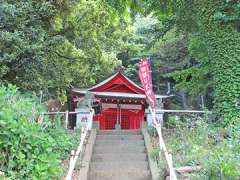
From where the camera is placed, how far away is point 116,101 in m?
18.5

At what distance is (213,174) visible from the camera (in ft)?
15.3

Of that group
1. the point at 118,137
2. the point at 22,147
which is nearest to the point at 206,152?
the point at 22,147

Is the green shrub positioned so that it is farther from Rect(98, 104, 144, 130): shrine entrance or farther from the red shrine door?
the red shrine door

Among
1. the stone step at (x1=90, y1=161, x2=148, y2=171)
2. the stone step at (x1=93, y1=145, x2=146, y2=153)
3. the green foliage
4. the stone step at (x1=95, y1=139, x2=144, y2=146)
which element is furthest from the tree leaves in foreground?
the green foliage

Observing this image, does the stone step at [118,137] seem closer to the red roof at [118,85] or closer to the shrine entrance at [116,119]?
the red roof at [118,85]

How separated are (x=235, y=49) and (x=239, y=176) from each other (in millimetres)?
5585

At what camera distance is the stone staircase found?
6836 millimetres

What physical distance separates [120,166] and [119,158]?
64 cm

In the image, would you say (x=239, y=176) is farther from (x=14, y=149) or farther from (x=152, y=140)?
(x=152, y=140)

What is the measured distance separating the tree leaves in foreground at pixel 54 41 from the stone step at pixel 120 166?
414 centimetres

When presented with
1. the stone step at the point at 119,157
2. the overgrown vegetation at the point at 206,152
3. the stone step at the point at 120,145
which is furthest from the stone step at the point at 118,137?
the stone step at the point at 119,157

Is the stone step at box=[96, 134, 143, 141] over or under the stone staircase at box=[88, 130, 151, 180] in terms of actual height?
over

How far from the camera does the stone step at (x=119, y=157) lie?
25.7ft

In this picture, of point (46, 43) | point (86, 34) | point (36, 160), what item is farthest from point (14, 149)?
point (86, 34)
